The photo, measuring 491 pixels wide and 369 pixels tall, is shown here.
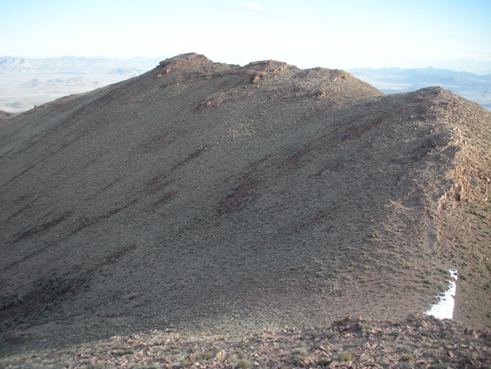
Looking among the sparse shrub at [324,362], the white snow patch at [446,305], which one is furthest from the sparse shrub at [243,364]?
the white snow patch at [446,305]

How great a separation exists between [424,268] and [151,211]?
18037 mm

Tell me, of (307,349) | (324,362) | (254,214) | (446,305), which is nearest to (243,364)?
(307,349)

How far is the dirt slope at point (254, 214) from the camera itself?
61.5ft

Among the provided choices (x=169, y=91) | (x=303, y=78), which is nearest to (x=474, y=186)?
(x=303, y=78)

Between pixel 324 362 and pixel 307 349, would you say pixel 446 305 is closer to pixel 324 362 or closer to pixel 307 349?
pixel 307 349

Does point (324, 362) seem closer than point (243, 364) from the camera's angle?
Yes

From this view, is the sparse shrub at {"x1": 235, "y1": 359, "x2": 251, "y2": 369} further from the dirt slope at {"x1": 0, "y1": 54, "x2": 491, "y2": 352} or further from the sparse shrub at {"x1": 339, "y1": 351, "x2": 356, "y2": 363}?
the dirt slope at {"x1": 0, "y1": 54, "x2": 491, "y2": 352}

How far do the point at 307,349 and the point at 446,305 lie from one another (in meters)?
6.36

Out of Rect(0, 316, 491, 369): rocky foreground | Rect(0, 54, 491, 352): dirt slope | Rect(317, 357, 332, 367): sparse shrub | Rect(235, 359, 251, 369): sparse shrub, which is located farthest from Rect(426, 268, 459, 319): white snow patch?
Rect(235, 359, 251, 369): sparse shrub

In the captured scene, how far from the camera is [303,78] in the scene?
151ft

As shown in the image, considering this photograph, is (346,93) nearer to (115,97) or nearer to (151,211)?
(151,211)

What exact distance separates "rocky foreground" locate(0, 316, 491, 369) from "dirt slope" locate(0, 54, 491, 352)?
6.36 ft

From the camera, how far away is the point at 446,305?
54.8ft

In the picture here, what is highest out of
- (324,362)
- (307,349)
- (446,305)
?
(324,362)
